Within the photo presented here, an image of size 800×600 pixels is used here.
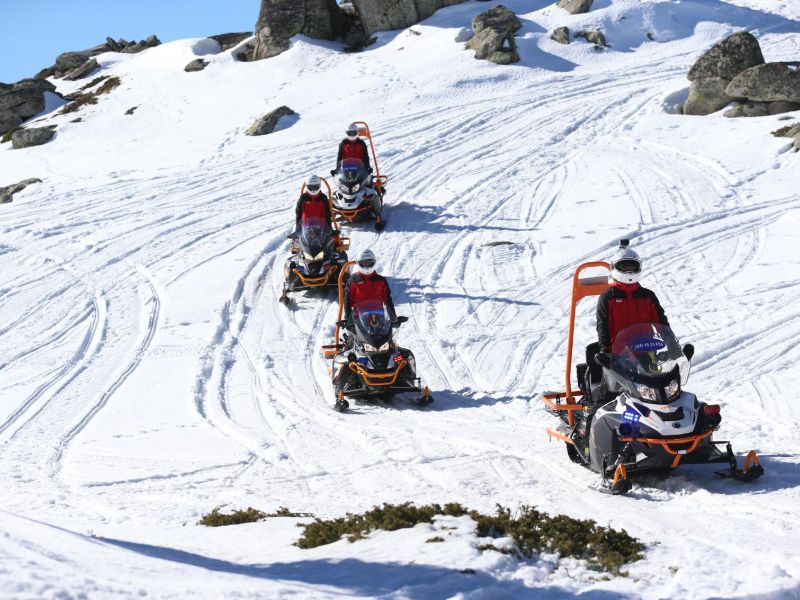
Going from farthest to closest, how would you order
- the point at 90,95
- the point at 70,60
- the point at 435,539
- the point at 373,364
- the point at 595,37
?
the point at 70,60 → the point at 90,95 → the point at 595,37 → the point at 373,364 → the point at 435,539

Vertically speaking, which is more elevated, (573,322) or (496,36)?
(496,36)

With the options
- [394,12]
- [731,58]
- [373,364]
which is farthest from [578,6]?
[373,364]

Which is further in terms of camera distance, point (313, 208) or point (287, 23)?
point (287, 23)

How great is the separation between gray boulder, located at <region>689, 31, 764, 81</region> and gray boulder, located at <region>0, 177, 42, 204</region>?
19.2 meters

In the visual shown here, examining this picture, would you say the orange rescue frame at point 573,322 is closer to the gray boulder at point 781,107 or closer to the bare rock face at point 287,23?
the gray boulder at point 781,107

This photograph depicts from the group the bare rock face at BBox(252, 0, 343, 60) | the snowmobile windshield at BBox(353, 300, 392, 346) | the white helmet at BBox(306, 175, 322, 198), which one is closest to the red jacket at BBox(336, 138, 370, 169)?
the white helmet at BBox(306, 175, 322, 198)

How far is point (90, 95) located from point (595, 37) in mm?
20853

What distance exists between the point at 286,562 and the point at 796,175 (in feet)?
57.2

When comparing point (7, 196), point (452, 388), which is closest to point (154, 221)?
point (7, 196)

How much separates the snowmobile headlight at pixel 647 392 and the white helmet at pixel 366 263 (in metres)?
5.22

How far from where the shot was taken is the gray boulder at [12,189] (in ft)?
86.7

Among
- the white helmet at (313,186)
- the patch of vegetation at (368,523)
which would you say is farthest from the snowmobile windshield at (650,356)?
the white helmet at (313,186)

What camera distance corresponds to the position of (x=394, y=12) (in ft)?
131

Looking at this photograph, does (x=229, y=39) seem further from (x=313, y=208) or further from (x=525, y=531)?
(x=525, y=531)
